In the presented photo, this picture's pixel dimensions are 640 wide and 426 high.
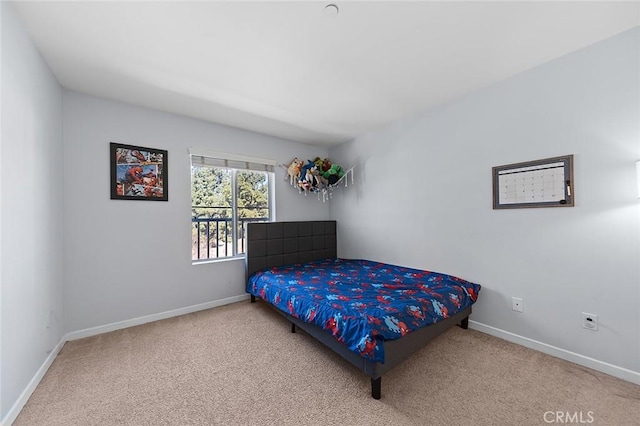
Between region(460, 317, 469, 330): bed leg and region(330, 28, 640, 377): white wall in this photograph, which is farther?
region(460, 317, 469, 330): bed leg

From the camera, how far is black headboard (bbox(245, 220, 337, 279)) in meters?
3.36

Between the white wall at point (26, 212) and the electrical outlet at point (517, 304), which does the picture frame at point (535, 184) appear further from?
the white wall at point (26, 212)

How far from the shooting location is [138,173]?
2760 mm

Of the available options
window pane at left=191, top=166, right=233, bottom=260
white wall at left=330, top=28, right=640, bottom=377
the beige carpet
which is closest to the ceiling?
white wall at left=330, top=28, right=640, bottom=377

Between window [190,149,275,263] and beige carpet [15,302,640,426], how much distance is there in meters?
1.31

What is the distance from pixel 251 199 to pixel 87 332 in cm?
223

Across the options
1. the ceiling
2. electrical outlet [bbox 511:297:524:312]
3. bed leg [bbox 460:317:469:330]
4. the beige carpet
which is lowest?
the beige carpet

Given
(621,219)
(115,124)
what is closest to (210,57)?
(115,124)

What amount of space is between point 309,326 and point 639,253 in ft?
7.87

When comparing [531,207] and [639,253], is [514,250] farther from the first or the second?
[639,253]

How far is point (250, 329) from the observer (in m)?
2.61

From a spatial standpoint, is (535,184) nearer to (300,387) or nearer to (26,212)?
(300,387)

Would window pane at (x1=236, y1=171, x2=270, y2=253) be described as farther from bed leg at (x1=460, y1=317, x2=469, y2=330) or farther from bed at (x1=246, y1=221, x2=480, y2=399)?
bed leg at (x1=460, y1=317, x2=469, y2=330)

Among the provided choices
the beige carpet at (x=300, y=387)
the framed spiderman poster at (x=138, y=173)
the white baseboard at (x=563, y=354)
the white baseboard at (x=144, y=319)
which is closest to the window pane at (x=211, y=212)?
the framed spiderman poster at (x=138, y=173)
